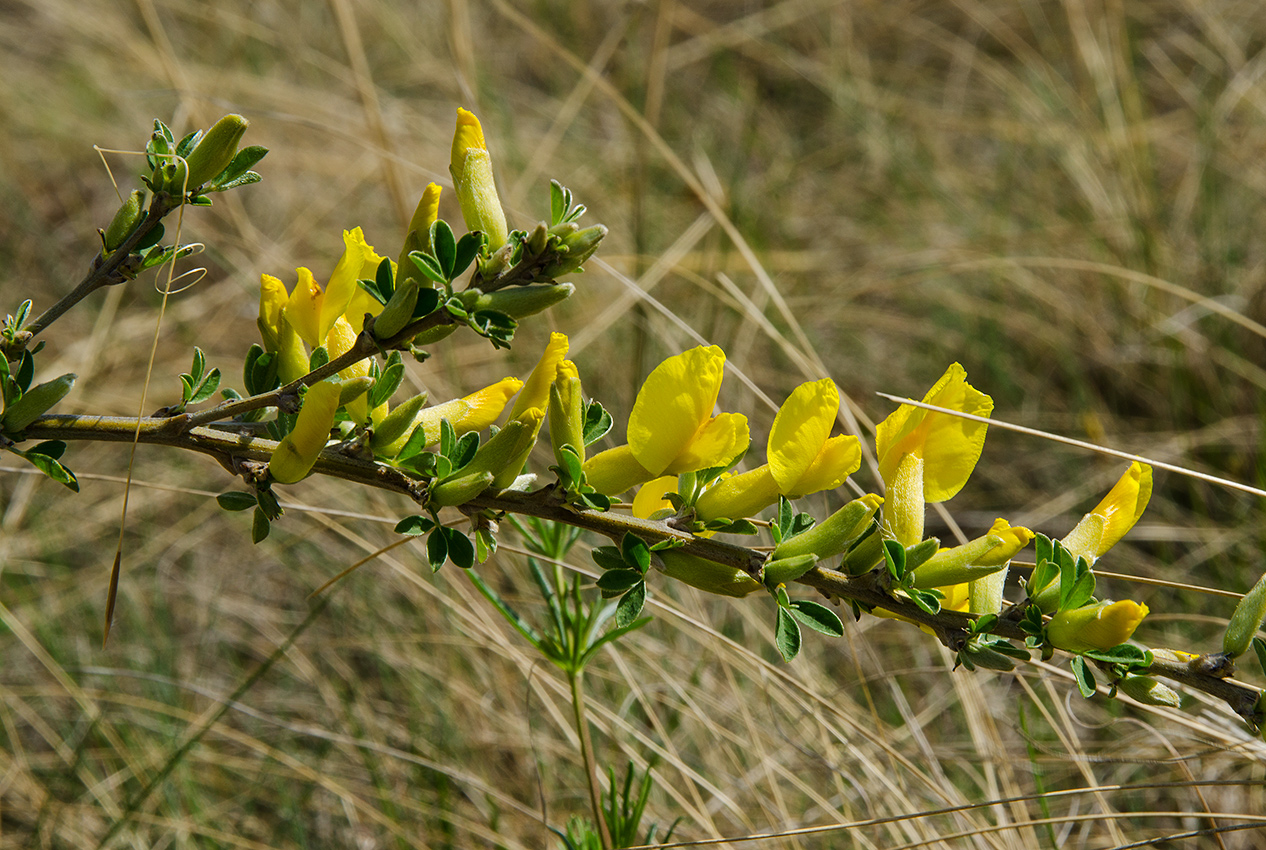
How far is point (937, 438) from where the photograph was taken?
71 cm

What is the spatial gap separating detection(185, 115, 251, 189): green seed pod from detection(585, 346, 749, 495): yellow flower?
33 centimetres

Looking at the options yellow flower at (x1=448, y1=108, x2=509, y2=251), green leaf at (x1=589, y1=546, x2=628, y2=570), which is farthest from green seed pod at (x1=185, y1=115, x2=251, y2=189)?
green leaf at (x1=589, y1=546, x2=628, y2=570)

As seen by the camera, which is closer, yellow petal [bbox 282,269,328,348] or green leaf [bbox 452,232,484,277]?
green leaf [bbox 452,232,484,277]

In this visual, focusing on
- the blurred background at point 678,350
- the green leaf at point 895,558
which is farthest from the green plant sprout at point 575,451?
the blurred background at point 678,350

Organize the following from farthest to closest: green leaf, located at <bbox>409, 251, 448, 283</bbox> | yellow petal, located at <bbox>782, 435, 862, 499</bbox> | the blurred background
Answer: the blurred background → yellow petal, located at <bbox>782, 435, 862, 499</bbox> → green leaf, located at <bbox>409, 251, 448, 283</bbox>

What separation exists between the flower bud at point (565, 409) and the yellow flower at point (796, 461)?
0.11 metres

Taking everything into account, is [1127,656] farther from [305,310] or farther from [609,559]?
[305,310]

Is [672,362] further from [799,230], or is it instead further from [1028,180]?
[1028,180]

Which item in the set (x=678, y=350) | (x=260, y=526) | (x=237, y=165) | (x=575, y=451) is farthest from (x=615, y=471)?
(x=678, y=350)

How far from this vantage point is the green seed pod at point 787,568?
62 cm

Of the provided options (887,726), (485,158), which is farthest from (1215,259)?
(485,158)

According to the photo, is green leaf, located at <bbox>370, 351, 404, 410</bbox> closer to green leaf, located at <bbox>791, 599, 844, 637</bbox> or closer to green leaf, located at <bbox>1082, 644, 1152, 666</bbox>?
green leaf, located at <bbox>791, 599, 844, 637</bbox>

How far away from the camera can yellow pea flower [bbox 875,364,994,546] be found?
2.22ft

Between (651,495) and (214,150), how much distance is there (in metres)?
0.41
